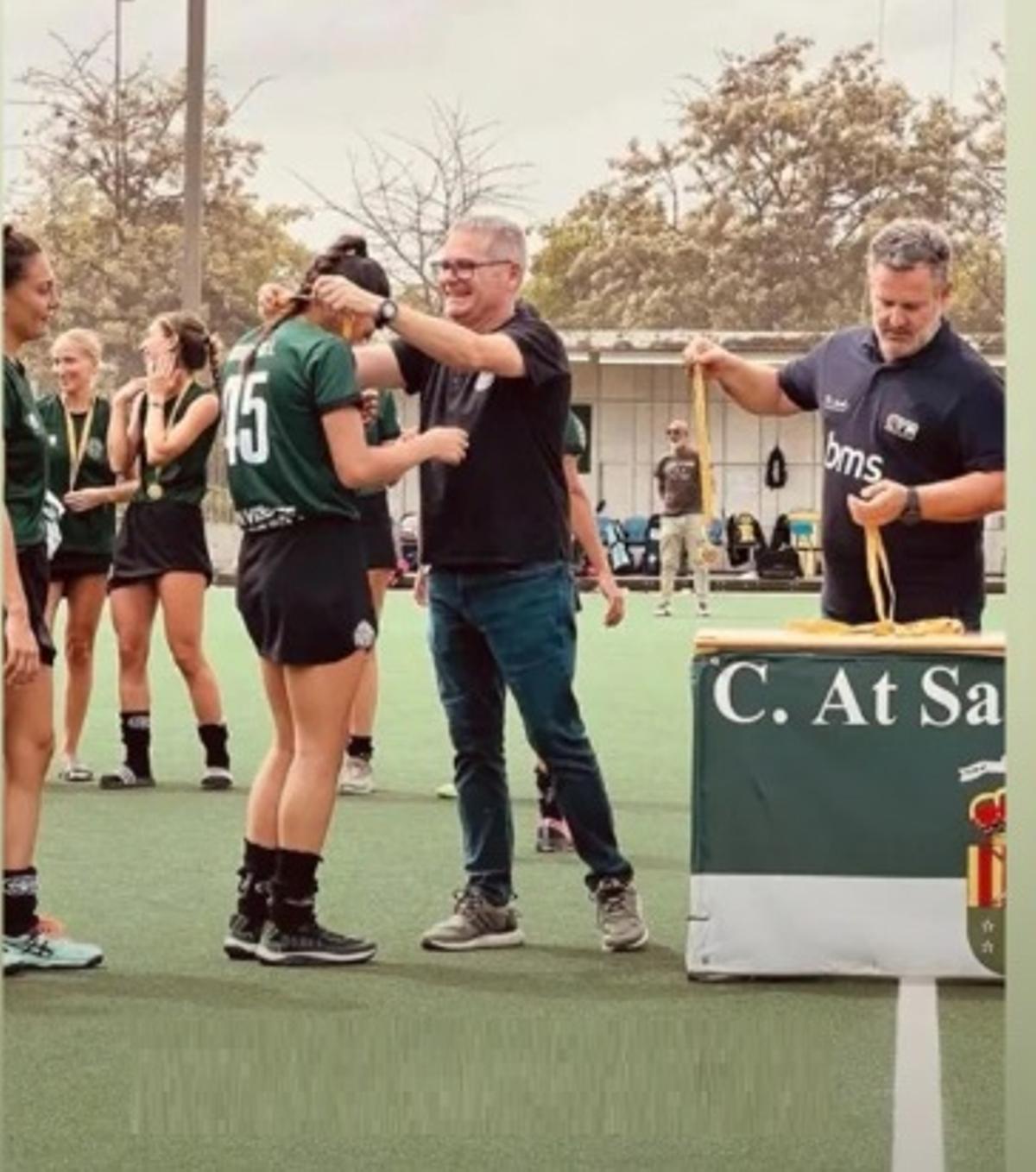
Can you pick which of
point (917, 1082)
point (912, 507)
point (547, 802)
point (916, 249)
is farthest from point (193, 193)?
point (917, 1082)

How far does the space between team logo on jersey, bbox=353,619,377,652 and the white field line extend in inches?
44.5

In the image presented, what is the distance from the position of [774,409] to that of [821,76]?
1012 inches

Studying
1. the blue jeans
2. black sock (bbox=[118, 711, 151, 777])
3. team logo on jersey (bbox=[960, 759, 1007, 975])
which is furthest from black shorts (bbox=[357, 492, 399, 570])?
team logo on jersey (bbox=[960, 759, 1007, 975])

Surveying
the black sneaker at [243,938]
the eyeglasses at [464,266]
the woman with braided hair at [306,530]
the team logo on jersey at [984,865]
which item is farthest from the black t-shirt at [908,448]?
the black sneaker at [243,938]

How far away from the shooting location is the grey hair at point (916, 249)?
4.86 m

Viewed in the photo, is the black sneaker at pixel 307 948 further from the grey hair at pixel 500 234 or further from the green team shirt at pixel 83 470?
the green team shirt at pixel 83 470

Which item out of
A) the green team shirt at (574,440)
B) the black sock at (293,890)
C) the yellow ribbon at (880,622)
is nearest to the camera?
the yellow ribbon at (880,622)

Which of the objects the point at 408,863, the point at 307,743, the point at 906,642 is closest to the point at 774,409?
the point at 906,642

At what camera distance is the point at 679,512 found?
19141mm

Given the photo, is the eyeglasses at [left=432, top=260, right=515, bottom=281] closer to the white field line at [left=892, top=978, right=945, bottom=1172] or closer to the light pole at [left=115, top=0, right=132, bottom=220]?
the white field line at [left=892, top=978, right=945, bottom=1172]

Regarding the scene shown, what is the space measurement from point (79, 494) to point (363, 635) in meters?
2.97

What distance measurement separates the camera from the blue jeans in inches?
200

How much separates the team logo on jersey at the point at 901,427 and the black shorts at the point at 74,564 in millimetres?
3421

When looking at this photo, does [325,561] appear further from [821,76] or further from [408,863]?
[821,76]
